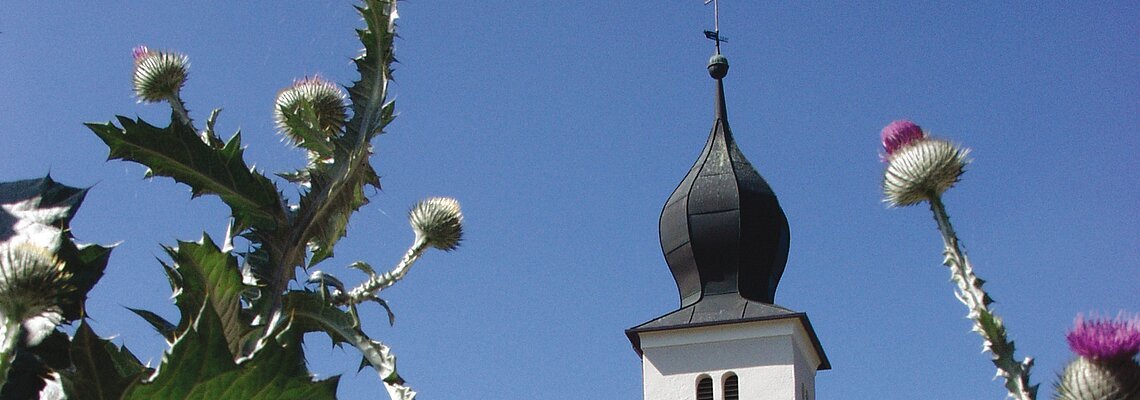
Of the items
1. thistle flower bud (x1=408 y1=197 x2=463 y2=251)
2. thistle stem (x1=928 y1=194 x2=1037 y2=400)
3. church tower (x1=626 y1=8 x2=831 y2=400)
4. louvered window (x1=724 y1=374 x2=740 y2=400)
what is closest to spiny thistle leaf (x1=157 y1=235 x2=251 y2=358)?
thistle stem (x1=928 y1=194 x2=1037 y2=400)

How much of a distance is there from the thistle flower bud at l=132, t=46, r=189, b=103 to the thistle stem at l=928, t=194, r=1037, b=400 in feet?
9.01

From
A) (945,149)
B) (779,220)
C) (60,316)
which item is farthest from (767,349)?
(60,316)

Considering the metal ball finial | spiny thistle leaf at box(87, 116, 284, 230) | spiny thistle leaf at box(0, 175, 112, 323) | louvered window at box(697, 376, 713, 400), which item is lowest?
spiny thistle leaf at box(0, 175, 112, 323)

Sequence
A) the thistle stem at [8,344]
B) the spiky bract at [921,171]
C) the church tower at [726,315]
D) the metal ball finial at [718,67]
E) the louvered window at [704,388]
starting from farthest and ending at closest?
the metal ball finial at [718,67] → the louvered window at [704,388] → the church tower at [726,315] → the spiky bract at [921,171] → the thistle stem at [8,344]

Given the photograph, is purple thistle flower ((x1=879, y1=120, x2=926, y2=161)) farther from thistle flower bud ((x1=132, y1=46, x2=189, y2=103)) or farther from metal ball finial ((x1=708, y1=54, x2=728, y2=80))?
metal ball finial ((x1=708, y1=54, x2=728, y2=80))

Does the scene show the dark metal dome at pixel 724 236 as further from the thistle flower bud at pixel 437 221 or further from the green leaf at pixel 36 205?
the green leaf at pixel 36 205

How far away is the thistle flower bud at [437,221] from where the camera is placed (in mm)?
4641

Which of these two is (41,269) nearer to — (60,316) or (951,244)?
(60,316)

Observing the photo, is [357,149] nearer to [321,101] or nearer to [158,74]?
[321,101]

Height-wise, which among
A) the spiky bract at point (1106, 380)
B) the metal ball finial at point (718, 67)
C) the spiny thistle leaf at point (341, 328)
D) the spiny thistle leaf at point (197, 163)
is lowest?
the spiky bract at point (1106, 380)

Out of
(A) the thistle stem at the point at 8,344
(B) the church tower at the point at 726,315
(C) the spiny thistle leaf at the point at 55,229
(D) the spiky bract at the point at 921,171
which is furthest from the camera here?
(B) the church tower at the point at 726,315

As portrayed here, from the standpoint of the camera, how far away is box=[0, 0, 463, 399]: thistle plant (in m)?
1.83

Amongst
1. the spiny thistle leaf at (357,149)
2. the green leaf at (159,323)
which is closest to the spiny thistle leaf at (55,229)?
the green leaf at (159,323)

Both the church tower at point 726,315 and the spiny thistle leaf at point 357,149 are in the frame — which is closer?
the spiny thistle leaf at point 357,149
